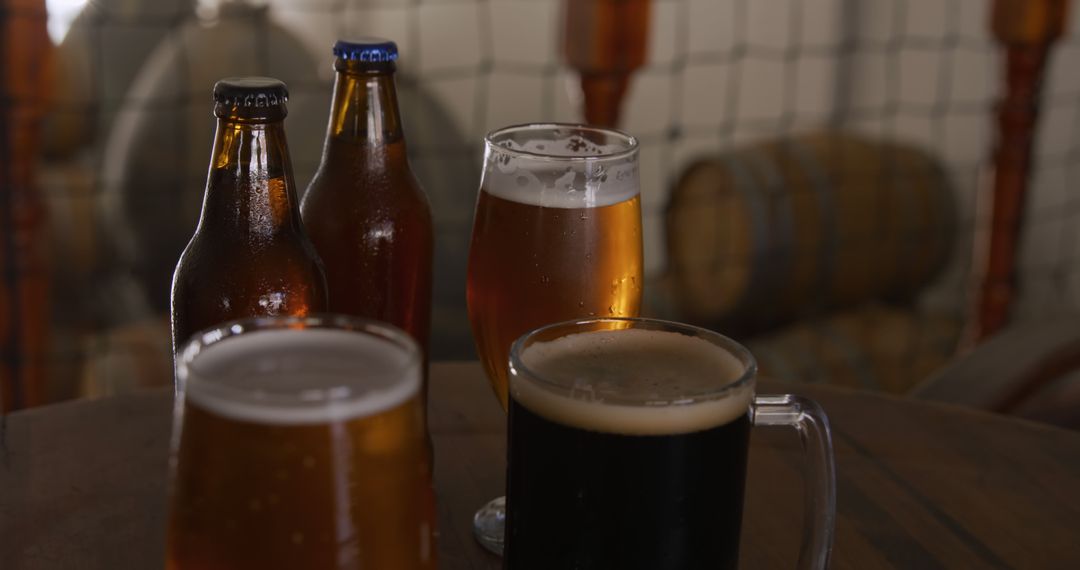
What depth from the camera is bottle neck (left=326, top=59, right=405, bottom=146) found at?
0.79 m

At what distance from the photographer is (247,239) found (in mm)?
704

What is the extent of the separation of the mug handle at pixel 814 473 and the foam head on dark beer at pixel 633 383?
4cm

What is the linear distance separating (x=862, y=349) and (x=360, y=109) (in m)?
2.05

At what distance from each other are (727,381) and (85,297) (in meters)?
2.36

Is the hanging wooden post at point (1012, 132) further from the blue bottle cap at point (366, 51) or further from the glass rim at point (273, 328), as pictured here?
the glass rim at point (273, 328)

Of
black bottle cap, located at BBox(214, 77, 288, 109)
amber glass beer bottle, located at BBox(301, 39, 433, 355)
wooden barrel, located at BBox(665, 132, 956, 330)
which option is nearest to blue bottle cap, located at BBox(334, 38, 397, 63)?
amber glass beer bottle, located at BBox(301, 39, 433, 355)

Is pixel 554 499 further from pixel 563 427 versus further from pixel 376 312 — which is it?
pixel 376 312

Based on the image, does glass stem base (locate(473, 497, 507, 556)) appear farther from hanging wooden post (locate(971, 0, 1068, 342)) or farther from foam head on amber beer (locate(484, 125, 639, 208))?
hanging wooden post (locate(971, 0, 1068, 342))

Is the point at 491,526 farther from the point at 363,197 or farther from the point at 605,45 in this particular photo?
the point at 605,45

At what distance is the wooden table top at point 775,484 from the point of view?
31.2 inches

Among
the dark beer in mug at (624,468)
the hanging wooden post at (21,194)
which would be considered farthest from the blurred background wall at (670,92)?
the dark beer in mug at (624,468)

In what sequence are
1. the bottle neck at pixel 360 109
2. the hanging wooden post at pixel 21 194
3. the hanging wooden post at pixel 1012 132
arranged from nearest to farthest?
the bottle neck at pixel 360 109
the hanging wooden post at pixel 21 194
the hanging wooden post at pixel 1012 132

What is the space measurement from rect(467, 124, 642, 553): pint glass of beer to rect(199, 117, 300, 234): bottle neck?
0.14m

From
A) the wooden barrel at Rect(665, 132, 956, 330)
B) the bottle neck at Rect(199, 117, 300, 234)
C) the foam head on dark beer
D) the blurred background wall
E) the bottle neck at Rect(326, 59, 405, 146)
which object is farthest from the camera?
the blurred background wall
